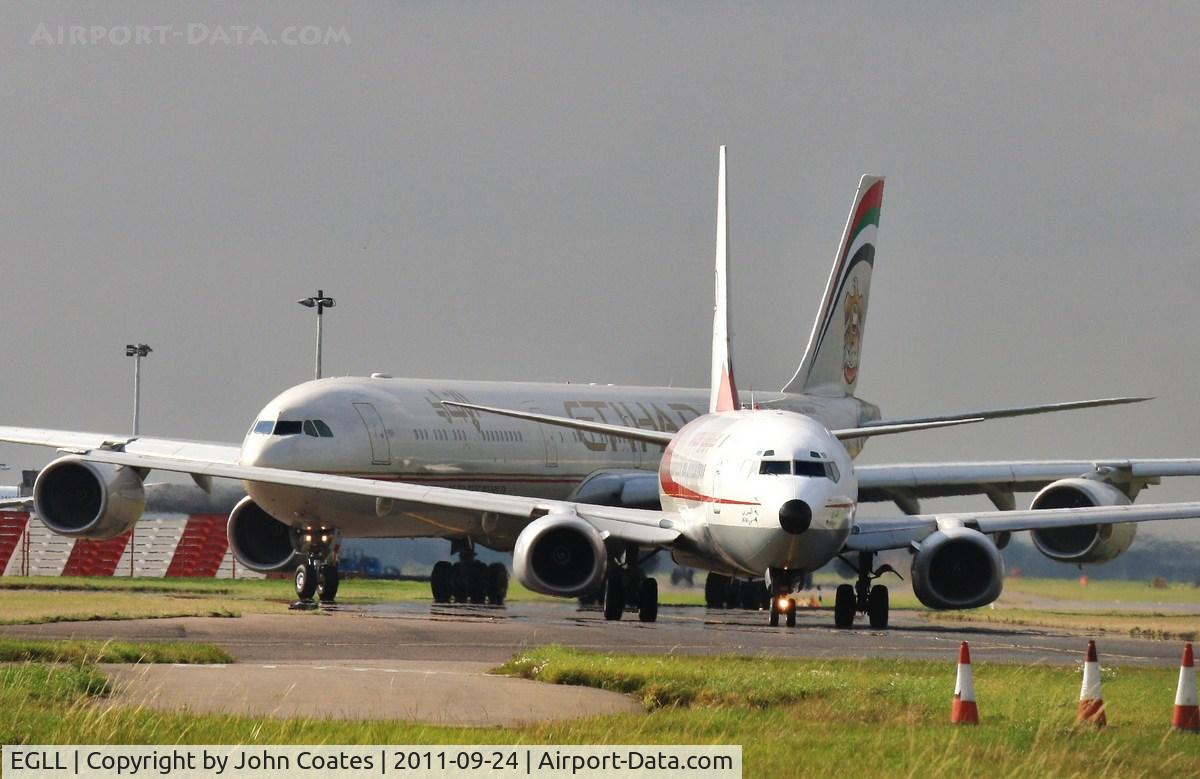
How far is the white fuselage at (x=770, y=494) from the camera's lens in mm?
25562

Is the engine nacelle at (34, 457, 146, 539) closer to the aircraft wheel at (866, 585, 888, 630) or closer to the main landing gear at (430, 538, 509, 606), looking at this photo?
the main landing gear at (430, 538, 509, 606)

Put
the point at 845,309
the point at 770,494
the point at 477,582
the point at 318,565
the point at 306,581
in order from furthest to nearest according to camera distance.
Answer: the point at 845,309 → the point at 477,582 → the point at 318,565 → the point at 306,581 → the point at 770,494

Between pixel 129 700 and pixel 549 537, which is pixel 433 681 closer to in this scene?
pixel 129 700

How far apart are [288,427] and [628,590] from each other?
7.43m

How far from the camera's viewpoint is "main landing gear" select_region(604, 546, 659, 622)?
29.4 meters

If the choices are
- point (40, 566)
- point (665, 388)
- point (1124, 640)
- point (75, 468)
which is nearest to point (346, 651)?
point (1124, 640)

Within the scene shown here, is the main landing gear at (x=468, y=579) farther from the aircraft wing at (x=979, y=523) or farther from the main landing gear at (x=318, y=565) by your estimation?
the aircraft wing at (x=979, y=523)

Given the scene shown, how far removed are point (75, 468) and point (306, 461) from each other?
13.3 feet

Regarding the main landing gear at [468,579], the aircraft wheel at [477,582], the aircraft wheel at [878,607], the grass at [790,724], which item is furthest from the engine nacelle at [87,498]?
the grass at [790,724]

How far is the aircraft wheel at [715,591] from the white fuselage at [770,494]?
9862mm

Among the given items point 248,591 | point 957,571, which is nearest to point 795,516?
point 957,571

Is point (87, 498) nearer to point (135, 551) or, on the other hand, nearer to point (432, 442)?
point (432, 442)

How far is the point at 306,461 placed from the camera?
33656mm

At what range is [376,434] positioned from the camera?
34.9 meters
